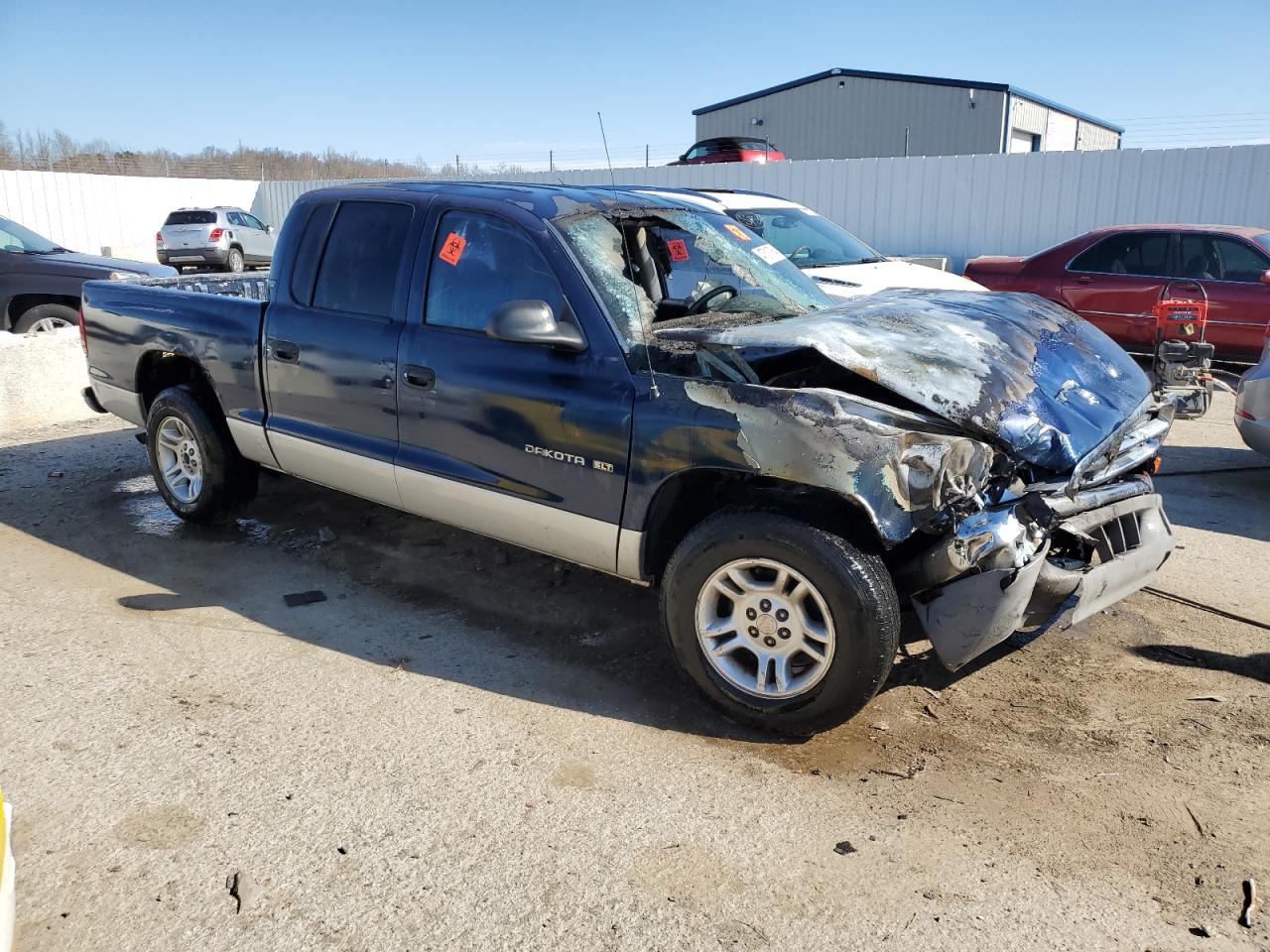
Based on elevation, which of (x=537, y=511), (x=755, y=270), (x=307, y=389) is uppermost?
(x=755, y=270)

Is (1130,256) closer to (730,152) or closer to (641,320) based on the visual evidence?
(641,320)

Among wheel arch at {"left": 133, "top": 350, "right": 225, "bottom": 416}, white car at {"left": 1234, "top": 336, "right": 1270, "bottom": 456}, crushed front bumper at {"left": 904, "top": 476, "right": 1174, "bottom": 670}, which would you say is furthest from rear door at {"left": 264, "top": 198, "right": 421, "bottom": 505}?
white car at {"left": 1234, "top": 336, "right": 1270, "bottom": 456}

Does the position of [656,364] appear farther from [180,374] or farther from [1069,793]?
[180,374]

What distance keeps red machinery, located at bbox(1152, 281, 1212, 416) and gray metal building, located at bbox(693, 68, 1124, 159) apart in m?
18.0

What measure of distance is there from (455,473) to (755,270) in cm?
172

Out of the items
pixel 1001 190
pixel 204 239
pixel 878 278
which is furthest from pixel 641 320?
pixel 204 239

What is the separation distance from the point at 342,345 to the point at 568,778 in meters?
2.37

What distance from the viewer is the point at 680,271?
14.8 ft

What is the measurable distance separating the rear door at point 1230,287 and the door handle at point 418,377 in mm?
8843

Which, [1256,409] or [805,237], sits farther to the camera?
[805,237]

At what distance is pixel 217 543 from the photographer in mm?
5648

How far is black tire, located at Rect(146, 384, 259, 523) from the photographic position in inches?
217

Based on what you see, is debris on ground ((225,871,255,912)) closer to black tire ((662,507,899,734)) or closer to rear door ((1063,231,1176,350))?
black tire ((662,507,899,734))

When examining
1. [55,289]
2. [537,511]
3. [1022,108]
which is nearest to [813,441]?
[537,511]
